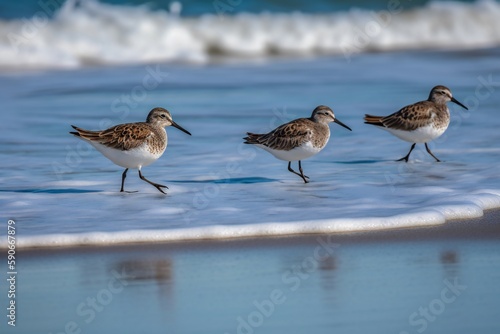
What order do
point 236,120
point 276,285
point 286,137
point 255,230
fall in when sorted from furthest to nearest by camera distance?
point 236,120 < point 286,137 < point 255,230 < point 276,285

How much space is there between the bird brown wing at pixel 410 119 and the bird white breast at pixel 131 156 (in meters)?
3.07

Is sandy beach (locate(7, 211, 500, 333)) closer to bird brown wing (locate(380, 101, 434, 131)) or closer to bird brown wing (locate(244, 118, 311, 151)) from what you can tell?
bird brown wing (locate(244, 118, 311, 151))

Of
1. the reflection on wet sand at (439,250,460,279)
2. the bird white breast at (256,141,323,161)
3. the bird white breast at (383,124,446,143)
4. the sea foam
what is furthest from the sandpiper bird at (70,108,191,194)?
the sea foam

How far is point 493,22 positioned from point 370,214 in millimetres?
17433

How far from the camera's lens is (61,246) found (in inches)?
324

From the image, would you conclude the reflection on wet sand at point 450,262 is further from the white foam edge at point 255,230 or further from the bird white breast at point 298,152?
the bird white breast at point 298,152

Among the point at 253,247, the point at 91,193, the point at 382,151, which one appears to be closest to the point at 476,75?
the point at 382,151

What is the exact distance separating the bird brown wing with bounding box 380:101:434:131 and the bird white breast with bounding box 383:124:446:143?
4 centimetres

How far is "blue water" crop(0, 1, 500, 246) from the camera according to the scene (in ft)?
30.1

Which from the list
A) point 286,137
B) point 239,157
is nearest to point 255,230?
point 286,137

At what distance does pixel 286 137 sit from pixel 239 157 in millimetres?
1114

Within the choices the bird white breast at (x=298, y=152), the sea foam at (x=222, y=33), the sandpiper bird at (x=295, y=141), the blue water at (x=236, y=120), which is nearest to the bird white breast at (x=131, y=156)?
the blue water at (x=236, y=120)

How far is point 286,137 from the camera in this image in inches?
442

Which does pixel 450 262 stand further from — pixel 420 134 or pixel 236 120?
pixel 236 120
